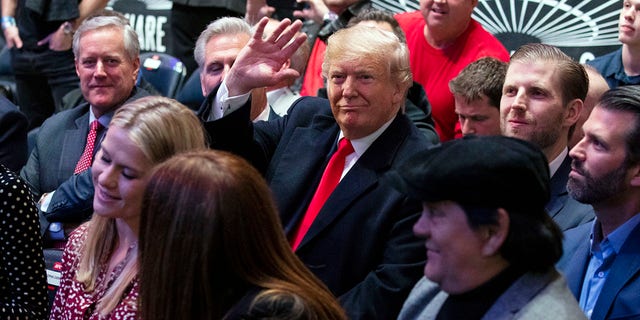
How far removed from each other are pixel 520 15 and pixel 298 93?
124 centimetres

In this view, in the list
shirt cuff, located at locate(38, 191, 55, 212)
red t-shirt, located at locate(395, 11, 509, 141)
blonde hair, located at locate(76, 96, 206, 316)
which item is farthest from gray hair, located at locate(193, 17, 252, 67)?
blonde hair, located at locate(76, 96, 206, 316)

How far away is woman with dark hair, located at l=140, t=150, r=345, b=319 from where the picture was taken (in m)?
2.17

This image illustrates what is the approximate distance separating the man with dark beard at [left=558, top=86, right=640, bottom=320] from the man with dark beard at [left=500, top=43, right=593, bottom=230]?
1.69ft

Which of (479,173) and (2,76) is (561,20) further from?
(2,76)

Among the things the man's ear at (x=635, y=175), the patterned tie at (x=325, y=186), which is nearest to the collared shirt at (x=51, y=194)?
the patterned tie at (x=325, y=186)

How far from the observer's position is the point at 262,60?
11.1ft

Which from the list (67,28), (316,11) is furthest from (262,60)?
(67,28)

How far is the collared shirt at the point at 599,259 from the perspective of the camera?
3.01 meters

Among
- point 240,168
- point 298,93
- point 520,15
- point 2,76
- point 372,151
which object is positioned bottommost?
point 2,76

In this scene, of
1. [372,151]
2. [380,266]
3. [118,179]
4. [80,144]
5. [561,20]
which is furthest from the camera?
[561,20]

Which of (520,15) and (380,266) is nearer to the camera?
(380,266)

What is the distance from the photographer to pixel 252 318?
7.07 ft

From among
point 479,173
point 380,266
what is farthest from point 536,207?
point 380,266

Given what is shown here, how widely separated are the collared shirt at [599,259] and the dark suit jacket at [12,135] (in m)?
2.64
